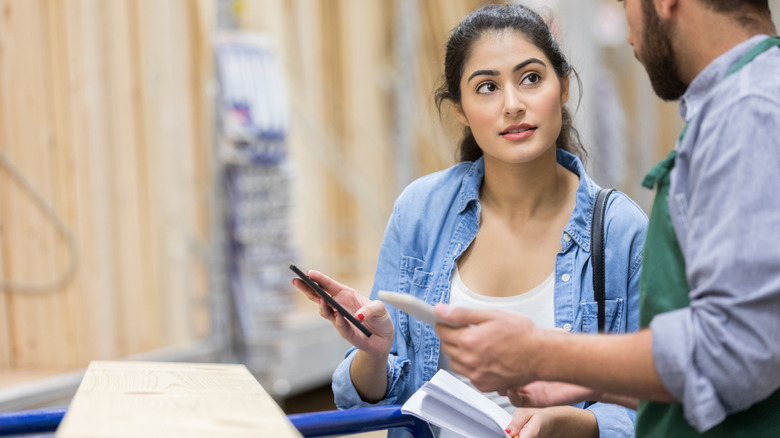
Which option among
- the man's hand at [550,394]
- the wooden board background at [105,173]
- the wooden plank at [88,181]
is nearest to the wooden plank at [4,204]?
the wooden board background at [105,173]

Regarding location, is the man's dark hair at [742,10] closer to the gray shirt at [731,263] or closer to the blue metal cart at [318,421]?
the gray shirt at [731,263]

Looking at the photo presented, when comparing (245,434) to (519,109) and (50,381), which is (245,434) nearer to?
(519,109)

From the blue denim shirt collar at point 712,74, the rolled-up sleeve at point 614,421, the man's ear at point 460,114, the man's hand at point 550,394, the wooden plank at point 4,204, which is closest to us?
the blue denim shirt collar at point 712,74

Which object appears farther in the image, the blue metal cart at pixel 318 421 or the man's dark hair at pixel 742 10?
the blue metal cart at pixel 318 421

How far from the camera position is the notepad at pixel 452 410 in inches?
53.9

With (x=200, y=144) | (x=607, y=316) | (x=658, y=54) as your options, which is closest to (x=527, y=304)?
(x=607, y=316)

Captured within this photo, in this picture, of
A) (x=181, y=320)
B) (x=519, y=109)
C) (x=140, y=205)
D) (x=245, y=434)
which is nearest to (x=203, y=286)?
(x=181, y=320)

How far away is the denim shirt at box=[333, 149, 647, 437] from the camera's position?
1.56 meters

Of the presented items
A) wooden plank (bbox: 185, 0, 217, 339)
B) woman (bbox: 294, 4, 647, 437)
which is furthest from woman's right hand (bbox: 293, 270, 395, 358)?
wooden plank (bbox: 185, 0, 217, 339)

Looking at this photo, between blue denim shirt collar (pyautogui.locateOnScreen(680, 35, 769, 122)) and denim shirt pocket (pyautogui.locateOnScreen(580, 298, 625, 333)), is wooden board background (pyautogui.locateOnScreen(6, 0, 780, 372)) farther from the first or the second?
blue denim shirt collar (pyautogui.locateOnScreen(680, 35, 769, 122))

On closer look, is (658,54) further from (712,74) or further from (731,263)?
(731,263)

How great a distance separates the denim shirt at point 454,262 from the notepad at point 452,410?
0.24 m

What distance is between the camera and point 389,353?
1711mm

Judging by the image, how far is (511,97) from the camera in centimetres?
164
